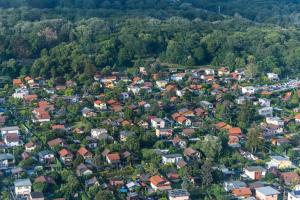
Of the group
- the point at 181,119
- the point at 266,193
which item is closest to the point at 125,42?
the point at 181,119

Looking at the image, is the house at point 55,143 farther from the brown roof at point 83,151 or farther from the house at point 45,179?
the house at point 45,179

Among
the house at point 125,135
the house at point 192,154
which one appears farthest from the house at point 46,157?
the house at point 192,154

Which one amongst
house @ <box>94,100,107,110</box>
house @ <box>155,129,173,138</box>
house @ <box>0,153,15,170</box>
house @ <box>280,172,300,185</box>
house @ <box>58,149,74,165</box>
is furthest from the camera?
house @ <box>94,100,107,110</box>

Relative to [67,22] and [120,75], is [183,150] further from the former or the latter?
[67,22]

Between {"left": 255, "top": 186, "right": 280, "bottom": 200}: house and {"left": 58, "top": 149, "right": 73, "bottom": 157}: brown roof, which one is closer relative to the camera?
{"left": 255, "top": 186, "right": 280, "bottom": 200}: house

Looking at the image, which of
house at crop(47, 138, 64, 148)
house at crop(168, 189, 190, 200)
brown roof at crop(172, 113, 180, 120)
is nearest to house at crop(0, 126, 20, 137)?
house at crop(47, 138, 64, 148)

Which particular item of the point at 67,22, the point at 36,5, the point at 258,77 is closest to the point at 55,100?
the point at 258,77

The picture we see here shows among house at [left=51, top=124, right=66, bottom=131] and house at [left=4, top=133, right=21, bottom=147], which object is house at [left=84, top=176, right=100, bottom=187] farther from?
house at [left=51, top=124, right=66, bottom=131]
